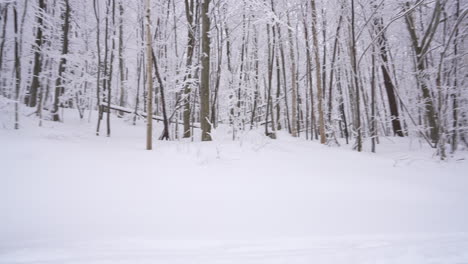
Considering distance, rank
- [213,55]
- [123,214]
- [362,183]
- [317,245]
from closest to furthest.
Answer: [317,245]
[123,214]
[362,183]
[213,55]

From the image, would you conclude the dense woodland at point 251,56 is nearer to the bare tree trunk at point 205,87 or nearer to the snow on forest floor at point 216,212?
the bare tree trunk at point 205,87

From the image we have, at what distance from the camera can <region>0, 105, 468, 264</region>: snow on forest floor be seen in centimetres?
172

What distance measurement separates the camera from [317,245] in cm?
186

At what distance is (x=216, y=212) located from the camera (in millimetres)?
2344

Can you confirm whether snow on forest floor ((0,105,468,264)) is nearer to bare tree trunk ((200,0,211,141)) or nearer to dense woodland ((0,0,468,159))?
dense woodland ((0,0,468,159))

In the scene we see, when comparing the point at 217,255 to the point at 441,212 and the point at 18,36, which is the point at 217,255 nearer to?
the point at 441,212

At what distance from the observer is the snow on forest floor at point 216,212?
67.6 inches

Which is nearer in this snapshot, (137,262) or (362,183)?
(137,262)

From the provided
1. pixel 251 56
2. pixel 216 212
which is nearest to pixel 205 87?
pixel 216 212

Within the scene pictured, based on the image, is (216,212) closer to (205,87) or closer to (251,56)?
(205,87)

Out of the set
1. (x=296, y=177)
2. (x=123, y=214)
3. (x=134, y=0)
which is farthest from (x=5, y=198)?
(x=134, y=0)

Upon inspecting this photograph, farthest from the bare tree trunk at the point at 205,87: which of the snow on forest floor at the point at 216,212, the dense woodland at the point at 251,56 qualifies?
the snow on forest floor at the point at 216,212

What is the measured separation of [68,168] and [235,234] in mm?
3058

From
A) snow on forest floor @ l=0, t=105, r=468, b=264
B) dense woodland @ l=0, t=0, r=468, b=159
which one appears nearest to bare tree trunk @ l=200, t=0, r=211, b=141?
dense woodland @ l=0, t=0, r=468, b=159
